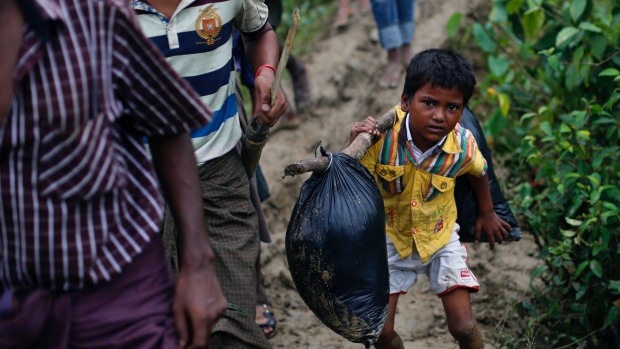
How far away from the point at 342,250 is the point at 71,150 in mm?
1260

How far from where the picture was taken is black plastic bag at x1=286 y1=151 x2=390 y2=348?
259 centimetres

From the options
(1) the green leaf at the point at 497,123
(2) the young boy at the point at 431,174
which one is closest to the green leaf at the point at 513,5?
(1) the green leaf at the point at 497,123

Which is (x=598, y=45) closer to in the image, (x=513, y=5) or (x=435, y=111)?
(x=513, y=5)

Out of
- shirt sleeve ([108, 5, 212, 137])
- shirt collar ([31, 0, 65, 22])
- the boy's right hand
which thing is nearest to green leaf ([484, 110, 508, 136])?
the boy's right hand

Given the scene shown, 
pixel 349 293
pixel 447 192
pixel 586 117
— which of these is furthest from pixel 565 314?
pixel 349 293

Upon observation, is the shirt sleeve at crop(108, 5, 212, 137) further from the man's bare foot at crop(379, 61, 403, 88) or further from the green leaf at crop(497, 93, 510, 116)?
the man's bare foot at crop(379, 61, 403, 88)

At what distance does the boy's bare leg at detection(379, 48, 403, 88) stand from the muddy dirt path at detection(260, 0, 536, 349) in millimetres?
67

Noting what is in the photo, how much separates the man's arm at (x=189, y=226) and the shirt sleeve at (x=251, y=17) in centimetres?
110

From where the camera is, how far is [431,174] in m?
2.98

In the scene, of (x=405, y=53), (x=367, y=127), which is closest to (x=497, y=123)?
(x=405, y=53)

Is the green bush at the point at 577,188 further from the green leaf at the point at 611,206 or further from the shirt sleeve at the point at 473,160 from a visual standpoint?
the shirt sleeve at the point at 473,160

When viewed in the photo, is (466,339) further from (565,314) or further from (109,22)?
(109,22)

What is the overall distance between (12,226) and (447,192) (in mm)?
1912

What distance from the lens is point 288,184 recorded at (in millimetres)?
5527
